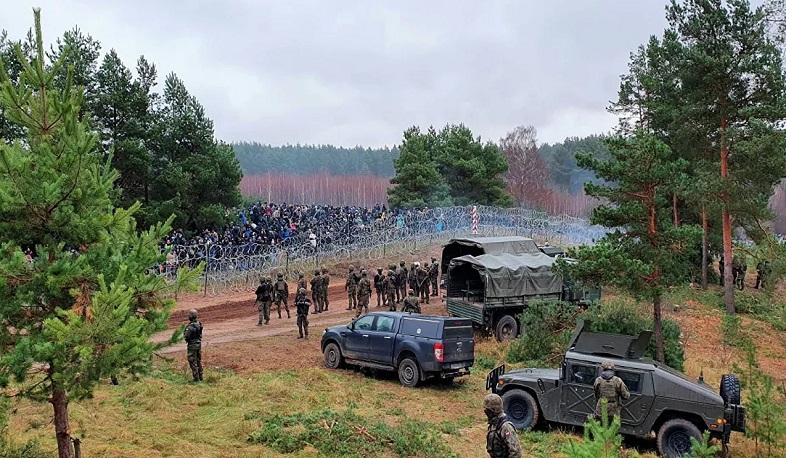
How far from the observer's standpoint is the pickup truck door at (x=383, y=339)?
1555 cm

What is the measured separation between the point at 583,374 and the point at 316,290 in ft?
46.2

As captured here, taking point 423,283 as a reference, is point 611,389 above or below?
below

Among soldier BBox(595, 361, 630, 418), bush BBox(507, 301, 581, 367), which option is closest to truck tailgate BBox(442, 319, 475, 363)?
bush BBox(507, 301, 581, 367)

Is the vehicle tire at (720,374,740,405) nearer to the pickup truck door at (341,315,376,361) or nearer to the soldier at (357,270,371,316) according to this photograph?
the pickup truck door at (341,315,376,361)

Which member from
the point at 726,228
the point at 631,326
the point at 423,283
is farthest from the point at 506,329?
the point at 726,228

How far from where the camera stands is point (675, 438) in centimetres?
1123

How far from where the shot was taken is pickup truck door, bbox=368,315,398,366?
15.5 m

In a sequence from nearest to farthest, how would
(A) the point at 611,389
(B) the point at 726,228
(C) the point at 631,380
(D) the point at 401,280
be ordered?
(A) the point at 611,389
(C) the point at 631,380
(D) the point at 401,280
(B) the point at 726,228

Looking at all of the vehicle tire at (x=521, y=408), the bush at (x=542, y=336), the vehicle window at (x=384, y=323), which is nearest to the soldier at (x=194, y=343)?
the vehicle window at (x=384, y=323)

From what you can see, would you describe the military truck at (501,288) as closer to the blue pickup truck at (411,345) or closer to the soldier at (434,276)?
the blue pickup truck at (411,345)

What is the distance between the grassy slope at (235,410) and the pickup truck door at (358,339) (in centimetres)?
54

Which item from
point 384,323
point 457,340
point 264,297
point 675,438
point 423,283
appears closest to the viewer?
point 675,438

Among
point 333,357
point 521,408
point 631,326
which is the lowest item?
point 521,408

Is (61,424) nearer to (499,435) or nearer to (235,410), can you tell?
(235,410)
